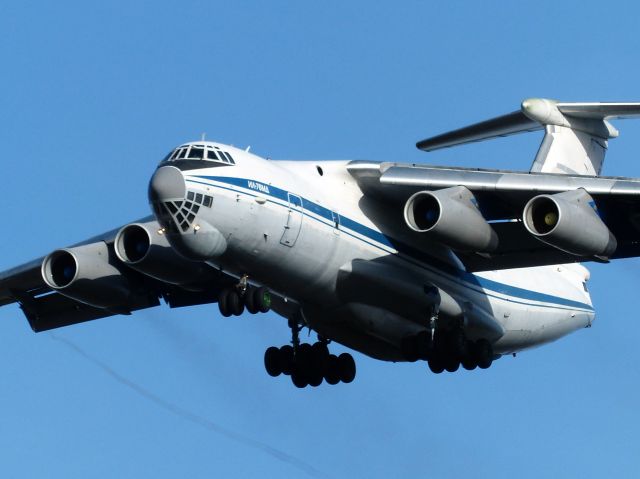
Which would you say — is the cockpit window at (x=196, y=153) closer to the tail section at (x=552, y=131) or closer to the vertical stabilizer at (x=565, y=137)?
the tail section at (x=552, y=131)

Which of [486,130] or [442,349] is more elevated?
[486,130]

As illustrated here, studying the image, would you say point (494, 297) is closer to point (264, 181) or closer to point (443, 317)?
point (443, 317)

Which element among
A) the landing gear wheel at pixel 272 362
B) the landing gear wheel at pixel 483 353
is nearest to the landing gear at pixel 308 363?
the landing gear wheel at pixel 272 362

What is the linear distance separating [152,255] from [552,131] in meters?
5.43

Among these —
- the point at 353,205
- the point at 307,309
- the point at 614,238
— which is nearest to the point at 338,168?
the point at 353,205

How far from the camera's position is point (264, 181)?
1753cm

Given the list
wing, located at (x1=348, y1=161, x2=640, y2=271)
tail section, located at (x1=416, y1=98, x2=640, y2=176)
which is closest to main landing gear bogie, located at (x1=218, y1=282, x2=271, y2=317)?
wing, located at (x1=348, y1=161, x2=640, y2=271)

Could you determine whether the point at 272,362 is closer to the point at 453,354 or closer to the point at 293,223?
the point at 453,354

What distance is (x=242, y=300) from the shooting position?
17.6 m

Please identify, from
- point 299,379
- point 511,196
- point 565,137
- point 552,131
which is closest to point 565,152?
point 565,137

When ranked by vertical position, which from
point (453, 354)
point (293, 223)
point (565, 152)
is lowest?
point (453, 354)

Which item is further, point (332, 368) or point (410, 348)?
point (332, 368)

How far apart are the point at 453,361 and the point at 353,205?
2.20 metres

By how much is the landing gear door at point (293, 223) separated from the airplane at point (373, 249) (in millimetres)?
24
